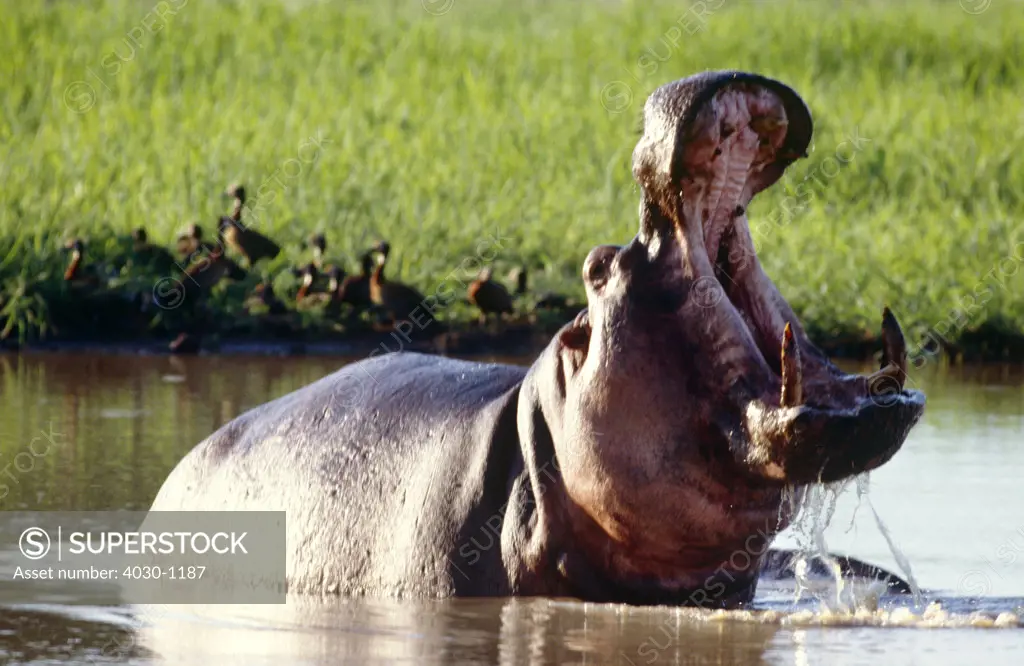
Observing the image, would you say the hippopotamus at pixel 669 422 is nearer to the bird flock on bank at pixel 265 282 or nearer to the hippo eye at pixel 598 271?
the hippo eye at pixel 598 271

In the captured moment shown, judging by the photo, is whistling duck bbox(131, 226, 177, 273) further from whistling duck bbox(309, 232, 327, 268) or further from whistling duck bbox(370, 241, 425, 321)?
whistling duck bbox(370, 241, 425, 321)

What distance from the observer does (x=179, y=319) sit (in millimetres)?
10102

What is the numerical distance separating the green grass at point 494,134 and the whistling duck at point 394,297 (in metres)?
0.51

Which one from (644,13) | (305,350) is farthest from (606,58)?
(305,350)

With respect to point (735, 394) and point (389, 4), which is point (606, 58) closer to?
point (389, 4)

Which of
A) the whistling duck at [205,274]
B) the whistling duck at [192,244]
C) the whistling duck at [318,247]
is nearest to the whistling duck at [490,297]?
the whistling duck at [318,247]

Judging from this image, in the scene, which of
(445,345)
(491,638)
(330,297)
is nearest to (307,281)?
(330,297)

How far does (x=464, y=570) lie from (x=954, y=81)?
1062 cm

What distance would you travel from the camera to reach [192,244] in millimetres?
10492

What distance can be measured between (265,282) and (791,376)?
654 centimetres

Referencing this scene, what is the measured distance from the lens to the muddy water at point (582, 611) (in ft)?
14.9

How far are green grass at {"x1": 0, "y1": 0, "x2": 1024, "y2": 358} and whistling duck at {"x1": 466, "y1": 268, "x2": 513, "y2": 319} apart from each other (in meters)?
Result: 0.58

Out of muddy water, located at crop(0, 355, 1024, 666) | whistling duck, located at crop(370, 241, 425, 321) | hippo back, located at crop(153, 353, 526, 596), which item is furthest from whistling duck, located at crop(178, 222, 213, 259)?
hippo back, located at crop(153, 353, 526, 596)

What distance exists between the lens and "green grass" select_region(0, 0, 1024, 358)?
A: 35.0 feet
